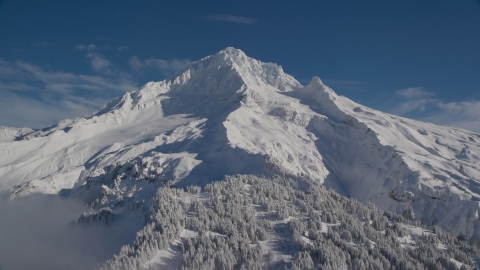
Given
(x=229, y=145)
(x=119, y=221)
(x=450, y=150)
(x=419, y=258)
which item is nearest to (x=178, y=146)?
(x=229, y=145)

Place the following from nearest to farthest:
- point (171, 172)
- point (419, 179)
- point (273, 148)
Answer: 1. point (171, 172)
2. point (419, 179)
3. point (273, 148)

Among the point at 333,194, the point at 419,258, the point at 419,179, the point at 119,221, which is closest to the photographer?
the point at 419,258

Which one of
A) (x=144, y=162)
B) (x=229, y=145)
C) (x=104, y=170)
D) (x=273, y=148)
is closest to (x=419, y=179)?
(x=273, y=148)

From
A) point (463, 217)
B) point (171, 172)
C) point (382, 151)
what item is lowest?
point (463, 217)

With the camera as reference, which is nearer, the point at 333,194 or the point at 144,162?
the point at 333,194

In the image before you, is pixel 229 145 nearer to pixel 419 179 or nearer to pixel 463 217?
pixel 419 179

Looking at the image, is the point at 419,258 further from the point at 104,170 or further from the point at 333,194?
the point at 104,170

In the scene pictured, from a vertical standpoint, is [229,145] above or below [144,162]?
above

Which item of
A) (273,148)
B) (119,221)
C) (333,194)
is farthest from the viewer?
(273,148)

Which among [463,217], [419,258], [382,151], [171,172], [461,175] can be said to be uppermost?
[382,151]
